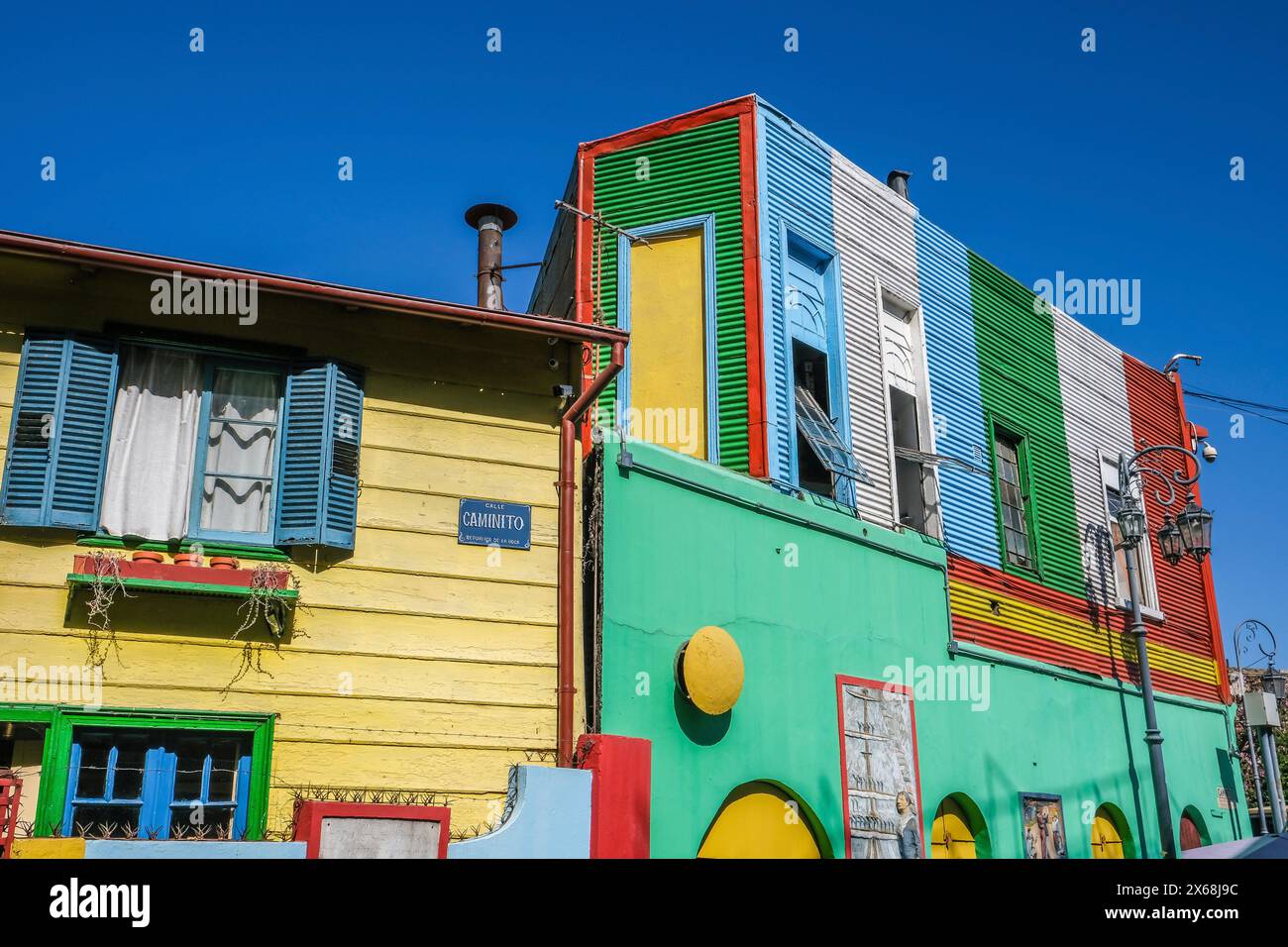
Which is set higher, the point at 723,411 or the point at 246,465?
the point at 723,411

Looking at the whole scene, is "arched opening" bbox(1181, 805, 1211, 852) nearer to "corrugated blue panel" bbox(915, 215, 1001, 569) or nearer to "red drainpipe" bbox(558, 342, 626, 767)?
"corrugated blue panel" bbox(915, 215, 1001, 569)

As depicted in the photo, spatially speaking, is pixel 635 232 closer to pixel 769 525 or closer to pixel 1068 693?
pixel 769 525

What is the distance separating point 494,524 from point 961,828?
6.62 meters

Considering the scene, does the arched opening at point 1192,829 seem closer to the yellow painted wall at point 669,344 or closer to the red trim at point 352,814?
the yellow painted wall at point 669,344

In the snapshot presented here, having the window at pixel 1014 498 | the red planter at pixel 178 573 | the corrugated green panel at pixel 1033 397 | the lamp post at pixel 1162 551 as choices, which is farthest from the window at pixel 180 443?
the lamp post at pixel 1162 551

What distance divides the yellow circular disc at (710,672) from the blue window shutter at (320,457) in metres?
2.97

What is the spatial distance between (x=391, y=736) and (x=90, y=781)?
199cm

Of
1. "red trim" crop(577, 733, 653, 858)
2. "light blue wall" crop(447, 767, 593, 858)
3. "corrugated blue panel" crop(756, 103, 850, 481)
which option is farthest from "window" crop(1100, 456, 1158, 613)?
"light blue wall" crop(447, 767, 593, 858)

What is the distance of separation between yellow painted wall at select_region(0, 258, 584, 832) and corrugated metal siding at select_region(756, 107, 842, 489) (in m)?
3.07

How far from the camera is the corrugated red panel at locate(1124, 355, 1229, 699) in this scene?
59.4ft

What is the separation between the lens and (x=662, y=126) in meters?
13.9

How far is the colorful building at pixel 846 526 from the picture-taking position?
1027 cm

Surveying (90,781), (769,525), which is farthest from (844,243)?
(90,781)
